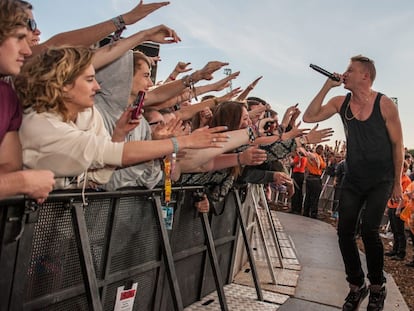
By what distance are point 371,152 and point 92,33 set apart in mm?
2446

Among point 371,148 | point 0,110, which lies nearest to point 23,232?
point 0,110

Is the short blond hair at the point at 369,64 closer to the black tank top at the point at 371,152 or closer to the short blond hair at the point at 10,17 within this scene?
the black tank top at the point at 371,152

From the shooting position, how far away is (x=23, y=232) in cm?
177

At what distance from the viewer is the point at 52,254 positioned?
200 centimetres

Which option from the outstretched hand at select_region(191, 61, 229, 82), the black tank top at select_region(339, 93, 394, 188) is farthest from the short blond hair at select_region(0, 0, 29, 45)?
the black tank top at select_region(339, 93, 394, 188)

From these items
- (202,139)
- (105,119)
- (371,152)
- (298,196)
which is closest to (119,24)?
(105,119)

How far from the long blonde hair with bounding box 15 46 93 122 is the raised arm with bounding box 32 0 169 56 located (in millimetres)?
364

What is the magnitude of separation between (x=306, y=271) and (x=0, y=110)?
4550 mm

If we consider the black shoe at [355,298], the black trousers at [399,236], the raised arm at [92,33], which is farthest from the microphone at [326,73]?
the black trousers at [399,236]

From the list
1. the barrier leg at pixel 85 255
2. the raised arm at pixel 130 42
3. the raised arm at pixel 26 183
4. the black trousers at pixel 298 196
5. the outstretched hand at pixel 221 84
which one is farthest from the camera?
the black trousers at pixel 298 196

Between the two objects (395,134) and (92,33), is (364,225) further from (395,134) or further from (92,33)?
(92,33)

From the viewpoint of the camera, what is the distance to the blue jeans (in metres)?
3.51

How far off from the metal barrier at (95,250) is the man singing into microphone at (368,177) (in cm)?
119

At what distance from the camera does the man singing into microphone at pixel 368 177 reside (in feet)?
11.6
